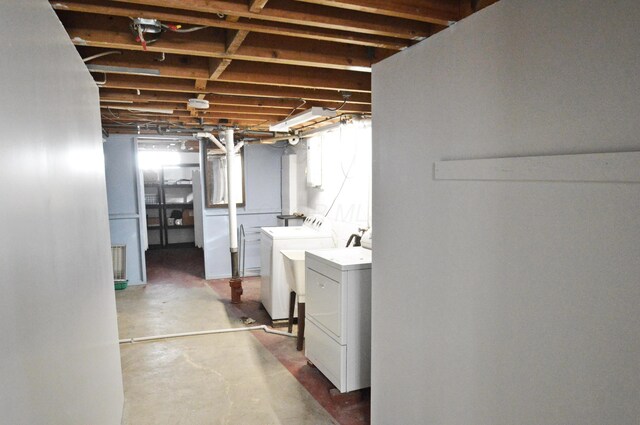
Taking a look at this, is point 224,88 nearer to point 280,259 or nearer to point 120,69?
point 120,69

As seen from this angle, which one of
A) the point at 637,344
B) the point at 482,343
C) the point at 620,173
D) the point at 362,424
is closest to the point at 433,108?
the point at 620,173

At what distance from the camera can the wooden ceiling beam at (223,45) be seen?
6.33 ft

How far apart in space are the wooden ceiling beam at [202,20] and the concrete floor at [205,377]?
2.29 metres

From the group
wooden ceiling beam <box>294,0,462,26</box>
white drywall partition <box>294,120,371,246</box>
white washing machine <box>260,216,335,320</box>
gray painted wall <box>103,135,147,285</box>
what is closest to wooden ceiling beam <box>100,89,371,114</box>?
white drywall partition <box>294,120,371,246</box>

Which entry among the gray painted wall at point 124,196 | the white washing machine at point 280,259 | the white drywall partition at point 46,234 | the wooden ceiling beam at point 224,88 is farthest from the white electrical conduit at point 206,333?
the wooden ceiling beam at point 224,88

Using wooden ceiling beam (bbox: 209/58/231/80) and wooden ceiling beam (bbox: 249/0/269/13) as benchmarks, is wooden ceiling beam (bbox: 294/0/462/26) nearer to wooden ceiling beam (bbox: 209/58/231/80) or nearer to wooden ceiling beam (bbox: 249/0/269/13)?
wooden ceiling beam (bbox: 249/0/269/13)

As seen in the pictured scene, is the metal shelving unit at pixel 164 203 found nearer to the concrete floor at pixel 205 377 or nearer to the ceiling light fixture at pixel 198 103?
the concrete floor at pixel 205 377

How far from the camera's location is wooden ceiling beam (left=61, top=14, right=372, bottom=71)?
1.93 m

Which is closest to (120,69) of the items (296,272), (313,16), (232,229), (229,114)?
(313,16)

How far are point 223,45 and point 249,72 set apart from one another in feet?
1.72

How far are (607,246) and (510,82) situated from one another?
1.89 feet

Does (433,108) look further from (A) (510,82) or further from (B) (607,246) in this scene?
(B) (607,246)

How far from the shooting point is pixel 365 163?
3799 mm

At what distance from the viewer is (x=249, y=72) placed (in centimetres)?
263
